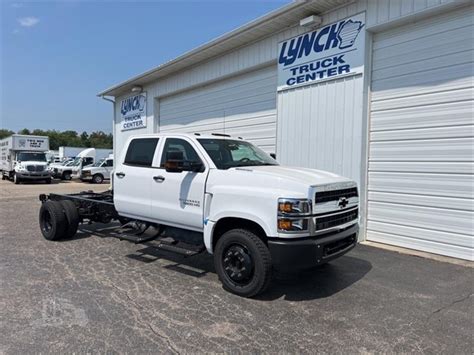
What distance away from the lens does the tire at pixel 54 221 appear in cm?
754

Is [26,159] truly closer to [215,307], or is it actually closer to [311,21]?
[311,21]

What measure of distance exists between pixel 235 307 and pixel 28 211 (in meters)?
10.4

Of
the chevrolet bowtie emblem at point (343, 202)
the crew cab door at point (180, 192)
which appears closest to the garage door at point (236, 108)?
the crew cab door at point (180, 192)

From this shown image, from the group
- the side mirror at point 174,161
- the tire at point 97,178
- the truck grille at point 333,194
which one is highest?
the side mirror at point 174,161

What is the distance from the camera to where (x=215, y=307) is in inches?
171

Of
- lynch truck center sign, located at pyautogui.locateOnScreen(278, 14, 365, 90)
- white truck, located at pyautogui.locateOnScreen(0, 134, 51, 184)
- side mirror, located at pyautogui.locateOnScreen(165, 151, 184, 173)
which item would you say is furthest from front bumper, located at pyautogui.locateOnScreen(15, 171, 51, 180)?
side mirror, located at pyautogui.locateOnScreen(165, 151, 184, 173)

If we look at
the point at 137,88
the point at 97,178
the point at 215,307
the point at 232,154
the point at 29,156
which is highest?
the point at 137,88

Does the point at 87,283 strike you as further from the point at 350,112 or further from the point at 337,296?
the point at 350,112

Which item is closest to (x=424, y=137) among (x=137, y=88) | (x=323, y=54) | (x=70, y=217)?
(x=323, y=54)

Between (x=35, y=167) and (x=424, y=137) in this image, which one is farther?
(x=35, y=167)

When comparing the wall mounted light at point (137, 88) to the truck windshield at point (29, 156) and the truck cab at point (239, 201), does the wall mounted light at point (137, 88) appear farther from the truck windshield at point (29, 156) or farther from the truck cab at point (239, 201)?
the truck windshield at point (29, 156)

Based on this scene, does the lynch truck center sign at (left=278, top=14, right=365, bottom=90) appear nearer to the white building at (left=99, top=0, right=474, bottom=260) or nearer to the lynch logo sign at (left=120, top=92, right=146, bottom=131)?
the white building at (left=99, top=0, right=474, bottom=260)

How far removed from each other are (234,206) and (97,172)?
26.6m

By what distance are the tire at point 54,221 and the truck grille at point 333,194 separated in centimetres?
555
